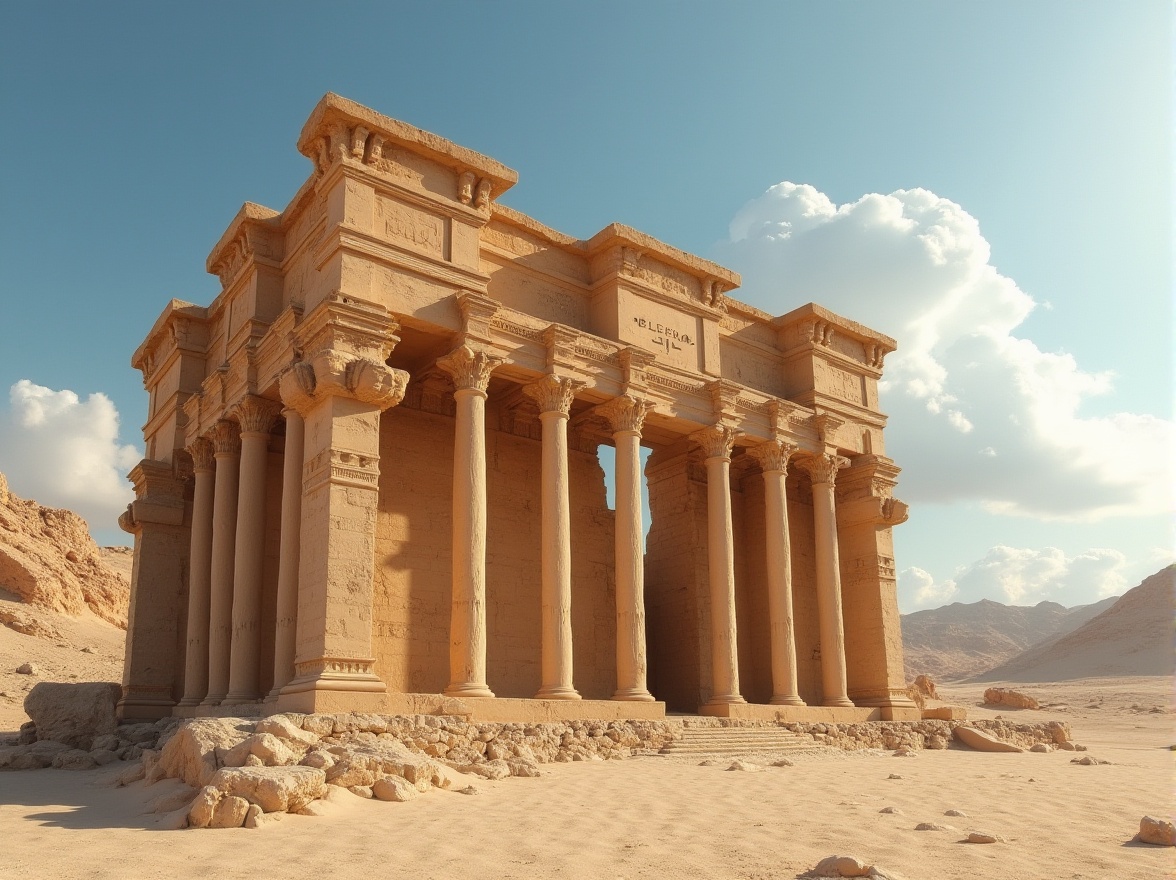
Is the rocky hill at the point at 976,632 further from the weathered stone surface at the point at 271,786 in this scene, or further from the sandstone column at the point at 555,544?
the weathered stone surface at the point at 271,786

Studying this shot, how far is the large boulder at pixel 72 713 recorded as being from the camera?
1756 cm

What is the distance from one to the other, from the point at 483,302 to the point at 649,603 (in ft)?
32.6

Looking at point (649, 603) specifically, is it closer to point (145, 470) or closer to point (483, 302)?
point (483, 302)

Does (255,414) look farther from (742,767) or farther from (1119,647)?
(1119,647)

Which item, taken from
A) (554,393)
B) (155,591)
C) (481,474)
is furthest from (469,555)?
(155,591)

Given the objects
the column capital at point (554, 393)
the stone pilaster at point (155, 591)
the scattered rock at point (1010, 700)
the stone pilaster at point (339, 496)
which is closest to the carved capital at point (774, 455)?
the column capital at point (554, 393)

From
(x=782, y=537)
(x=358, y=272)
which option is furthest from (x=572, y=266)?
(x=782, y=537)

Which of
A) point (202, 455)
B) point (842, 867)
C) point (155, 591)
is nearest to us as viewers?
point (842, 867)

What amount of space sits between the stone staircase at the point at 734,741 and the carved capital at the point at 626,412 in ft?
18.3

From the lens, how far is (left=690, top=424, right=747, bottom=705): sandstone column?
20.0 meters

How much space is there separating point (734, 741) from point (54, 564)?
36.8 metres

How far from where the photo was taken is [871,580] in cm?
2464

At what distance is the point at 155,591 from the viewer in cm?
2116

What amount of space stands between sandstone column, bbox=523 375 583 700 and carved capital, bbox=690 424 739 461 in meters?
3.59
